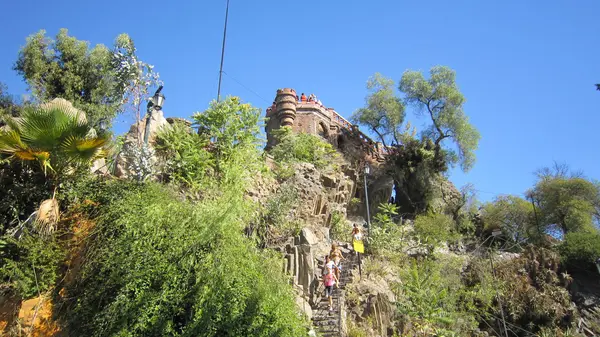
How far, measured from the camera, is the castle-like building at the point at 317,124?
90.1 ft

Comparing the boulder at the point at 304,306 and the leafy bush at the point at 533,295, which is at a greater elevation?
the leafy bush at the point at 533,295

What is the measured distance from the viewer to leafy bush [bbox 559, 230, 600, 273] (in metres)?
20.3

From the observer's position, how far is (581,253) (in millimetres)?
20469

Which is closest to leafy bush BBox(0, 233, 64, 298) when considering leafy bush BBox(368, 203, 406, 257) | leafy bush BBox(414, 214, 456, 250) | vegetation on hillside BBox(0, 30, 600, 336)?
vegetation on hillside BBox(0, 30, 600, 336)

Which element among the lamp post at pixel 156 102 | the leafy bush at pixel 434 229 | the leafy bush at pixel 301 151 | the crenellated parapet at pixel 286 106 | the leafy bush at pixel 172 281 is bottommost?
the leafy bush at pixel 172 281

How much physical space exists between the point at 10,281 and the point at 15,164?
8.54 ft

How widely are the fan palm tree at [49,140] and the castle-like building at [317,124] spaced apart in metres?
16.8

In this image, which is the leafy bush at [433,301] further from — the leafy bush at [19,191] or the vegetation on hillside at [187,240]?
the leafy bush at [19,191]

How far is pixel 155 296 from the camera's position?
8.32 meters

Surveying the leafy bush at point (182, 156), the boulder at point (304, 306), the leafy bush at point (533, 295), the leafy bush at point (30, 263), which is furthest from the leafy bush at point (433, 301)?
the leafy bush at point (30, 263)

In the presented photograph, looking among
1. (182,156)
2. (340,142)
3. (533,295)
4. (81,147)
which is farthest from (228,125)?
(340,142)

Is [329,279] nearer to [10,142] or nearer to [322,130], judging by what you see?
[10,142]

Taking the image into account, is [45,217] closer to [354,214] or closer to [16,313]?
[16,313]

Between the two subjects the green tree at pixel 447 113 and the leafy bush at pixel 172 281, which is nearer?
the leafy bush at pixel 172 281
